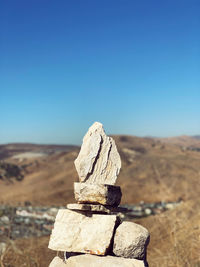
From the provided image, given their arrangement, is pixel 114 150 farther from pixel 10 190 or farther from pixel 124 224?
pixel 10 190

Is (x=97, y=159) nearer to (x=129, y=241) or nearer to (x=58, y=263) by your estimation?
(x=129, y=241)

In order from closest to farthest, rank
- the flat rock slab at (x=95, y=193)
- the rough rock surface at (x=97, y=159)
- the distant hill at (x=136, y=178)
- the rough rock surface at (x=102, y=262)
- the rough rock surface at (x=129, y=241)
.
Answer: the rough rock surface at (x=102, y=262)
the rough rock surface at (x=129, y=241)
the flat rock slab at (x=95, y=193)
the rough rock surface at (x=97, y=159)
the distant hill at (x=136, y=178)

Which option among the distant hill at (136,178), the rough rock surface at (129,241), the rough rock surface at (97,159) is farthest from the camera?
the distant hill at (136,178)

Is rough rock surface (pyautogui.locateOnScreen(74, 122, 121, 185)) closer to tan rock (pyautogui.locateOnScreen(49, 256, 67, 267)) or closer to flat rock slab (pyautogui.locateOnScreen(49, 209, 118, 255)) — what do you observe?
flat rock slab (pyautogui.locateOnScreen(49, 209, 118, 255))

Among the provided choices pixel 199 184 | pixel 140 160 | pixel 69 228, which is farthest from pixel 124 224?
pixel 140 160

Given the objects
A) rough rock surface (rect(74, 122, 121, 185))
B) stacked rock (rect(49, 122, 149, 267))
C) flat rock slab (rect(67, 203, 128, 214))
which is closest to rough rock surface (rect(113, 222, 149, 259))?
stacked rock (rect(49, 122, 149, 267))

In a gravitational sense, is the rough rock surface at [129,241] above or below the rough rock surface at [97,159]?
below

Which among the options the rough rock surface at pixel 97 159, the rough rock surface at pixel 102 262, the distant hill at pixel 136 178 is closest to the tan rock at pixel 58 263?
the rough rock surface at pixel 102 262

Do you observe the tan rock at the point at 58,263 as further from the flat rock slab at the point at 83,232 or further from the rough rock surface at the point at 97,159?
Result: the rough rock surface at the point at 97,159
